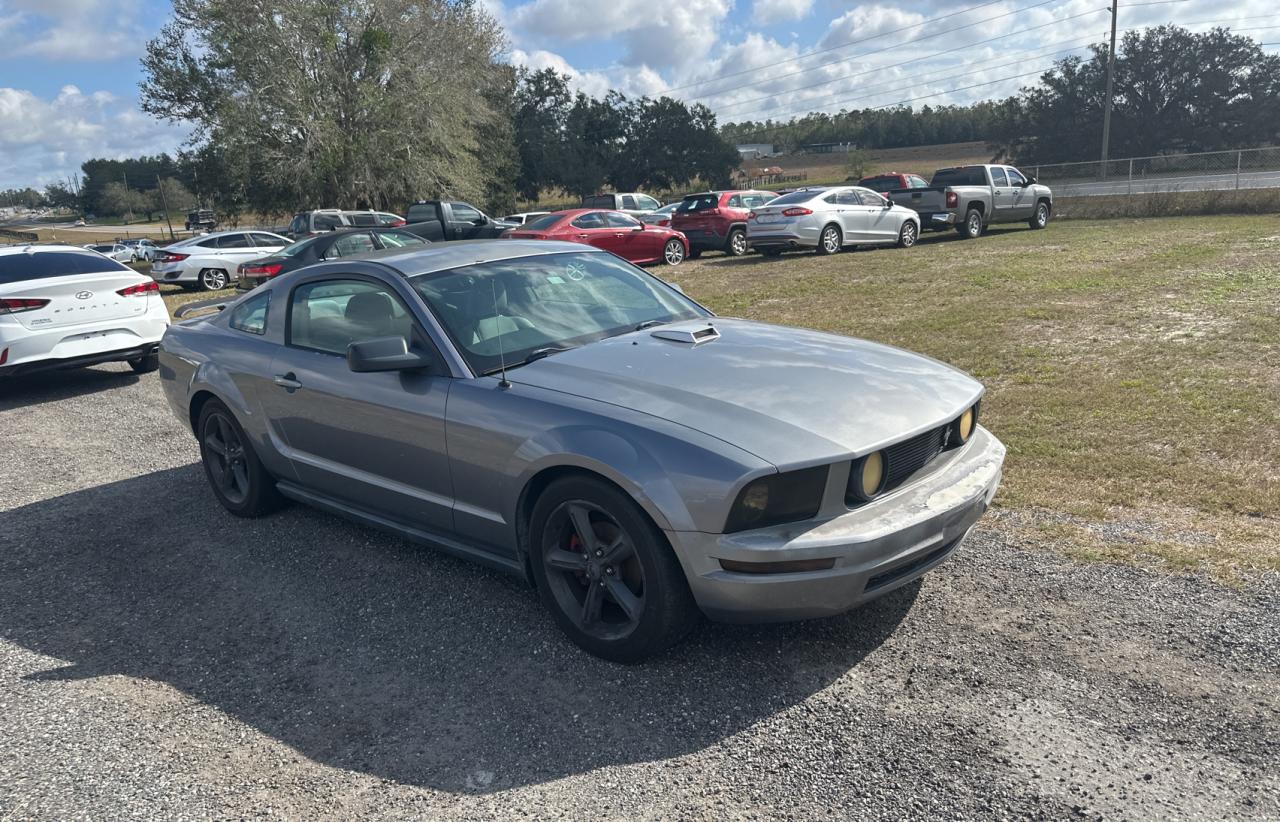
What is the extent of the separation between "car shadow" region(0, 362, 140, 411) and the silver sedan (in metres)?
12.3

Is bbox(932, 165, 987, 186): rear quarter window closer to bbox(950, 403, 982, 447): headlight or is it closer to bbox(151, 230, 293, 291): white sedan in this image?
bbox(151, 230, 293, 291): white sedan

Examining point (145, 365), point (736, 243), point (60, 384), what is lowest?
point (60, 384)

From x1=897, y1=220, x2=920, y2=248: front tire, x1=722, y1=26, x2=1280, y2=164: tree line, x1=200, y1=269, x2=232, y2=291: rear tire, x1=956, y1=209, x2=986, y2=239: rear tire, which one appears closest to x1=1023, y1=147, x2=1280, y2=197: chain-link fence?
x1=956, y1=209, x2=986, y2=239: rear tire

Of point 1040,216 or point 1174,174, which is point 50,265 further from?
point 1174,174

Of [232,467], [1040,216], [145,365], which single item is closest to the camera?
[232,467]

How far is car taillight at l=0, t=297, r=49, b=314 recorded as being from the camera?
8977 millimetres

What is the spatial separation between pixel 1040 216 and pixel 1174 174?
33.6 ft

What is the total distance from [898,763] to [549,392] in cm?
187

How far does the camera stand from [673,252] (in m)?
20.6

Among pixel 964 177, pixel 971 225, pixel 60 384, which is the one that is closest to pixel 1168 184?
pixel 964 177

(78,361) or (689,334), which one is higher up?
(689,334)

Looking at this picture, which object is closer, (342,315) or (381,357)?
(381,357)

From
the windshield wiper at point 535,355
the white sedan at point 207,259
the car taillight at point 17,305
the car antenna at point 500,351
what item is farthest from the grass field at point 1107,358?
the white sedan at point 207,259

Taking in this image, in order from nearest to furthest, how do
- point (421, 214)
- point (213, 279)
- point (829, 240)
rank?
point (829, 240) → point (213, 279) → point (421, 214)
